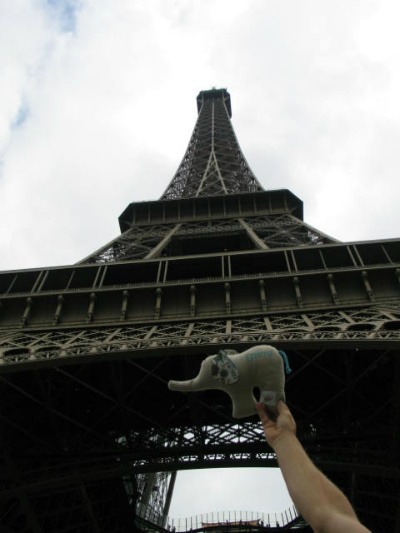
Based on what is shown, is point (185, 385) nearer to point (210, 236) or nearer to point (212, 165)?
point (210, 236)

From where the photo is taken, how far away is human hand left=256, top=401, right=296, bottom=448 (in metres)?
4.84

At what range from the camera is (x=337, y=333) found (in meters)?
14.9

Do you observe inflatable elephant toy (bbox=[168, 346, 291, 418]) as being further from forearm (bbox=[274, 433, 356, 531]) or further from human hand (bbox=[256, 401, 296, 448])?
forearm (bbox=[274, 433, 356, 531])

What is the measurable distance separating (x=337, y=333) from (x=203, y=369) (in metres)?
9.72

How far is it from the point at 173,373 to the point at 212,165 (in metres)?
34.7

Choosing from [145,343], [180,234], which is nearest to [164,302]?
[145,343]

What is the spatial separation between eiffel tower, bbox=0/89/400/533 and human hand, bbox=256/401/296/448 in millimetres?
9285

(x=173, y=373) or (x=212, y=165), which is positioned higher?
(x=212, y=165)

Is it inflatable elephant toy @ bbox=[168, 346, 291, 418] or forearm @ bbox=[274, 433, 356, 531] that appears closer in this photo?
forearm @ bbox=[274, 433, 356, 531]

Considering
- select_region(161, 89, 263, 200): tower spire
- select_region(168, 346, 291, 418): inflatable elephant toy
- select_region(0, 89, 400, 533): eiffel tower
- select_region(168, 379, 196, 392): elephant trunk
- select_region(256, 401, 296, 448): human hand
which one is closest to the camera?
select_region(256, 401, 296, 448): human hand

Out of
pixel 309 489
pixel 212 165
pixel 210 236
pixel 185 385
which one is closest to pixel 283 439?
pixel 309 489

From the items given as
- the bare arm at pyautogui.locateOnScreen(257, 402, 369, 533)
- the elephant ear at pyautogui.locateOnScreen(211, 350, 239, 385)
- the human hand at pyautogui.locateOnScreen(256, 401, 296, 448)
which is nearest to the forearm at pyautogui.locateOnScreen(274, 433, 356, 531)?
the bare arm at pyautogui.locateOnScreen(257, 402, 369, 533)

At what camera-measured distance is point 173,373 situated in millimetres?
20141

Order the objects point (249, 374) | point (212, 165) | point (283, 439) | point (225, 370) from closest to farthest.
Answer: point (283, 439)
point (225, 370)
point (249, 374)
point (212, 165)
